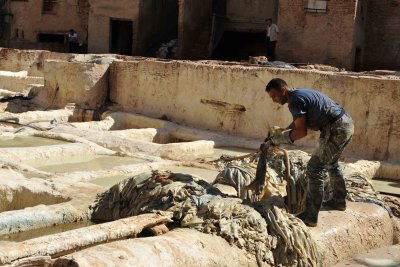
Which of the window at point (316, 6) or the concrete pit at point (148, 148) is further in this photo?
the window at point (316, 6)

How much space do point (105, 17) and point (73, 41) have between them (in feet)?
7.90

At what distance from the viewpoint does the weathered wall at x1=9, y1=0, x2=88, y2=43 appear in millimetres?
25672

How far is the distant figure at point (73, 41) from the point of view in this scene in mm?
24875

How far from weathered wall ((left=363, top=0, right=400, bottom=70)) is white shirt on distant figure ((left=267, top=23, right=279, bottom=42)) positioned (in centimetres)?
285

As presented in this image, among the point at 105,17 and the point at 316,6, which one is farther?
the point at 105,17

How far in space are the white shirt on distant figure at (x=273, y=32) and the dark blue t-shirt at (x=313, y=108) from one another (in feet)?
41.8

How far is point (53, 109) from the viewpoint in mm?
15758

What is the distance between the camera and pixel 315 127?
5.83 m

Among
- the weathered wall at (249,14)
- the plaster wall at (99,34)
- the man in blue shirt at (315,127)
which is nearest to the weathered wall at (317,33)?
the weathered wall at (249,14)

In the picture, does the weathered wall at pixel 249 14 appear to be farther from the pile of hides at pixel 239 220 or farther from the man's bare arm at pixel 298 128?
the man's bare arm at pixel 298 128

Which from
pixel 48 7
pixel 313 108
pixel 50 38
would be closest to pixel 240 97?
pixel 313 108

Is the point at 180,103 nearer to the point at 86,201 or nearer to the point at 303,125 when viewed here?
the point at 86,201

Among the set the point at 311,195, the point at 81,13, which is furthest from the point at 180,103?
the point at 81,13

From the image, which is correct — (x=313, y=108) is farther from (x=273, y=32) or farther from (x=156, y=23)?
(x=156, y=23)
